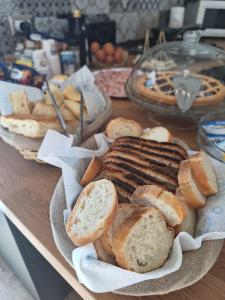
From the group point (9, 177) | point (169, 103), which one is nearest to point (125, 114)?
point (169, 103)

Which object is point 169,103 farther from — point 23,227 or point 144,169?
point 23,227

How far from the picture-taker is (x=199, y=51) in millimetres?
967

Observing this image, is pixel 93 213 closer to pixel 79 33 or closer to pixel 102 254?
pixel 102 254

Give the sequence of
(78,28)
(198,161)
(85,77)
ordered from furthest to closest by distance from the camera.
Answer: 1. (78,28)
2. (85,77)
3. (198,161)

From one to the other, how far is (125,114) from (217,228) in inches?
23.7

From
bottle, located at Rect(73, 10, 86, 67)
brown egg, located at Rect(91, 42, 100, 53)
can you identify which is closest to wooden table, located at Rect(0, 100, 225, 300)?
bottle, located at Rect(73, 10, 86, 67)

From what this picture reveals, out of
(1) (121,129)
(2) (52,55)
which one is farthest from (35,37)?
(1) (121,129)

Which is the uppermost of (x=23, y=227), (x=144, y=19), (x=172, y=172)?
(x=144, y=19)

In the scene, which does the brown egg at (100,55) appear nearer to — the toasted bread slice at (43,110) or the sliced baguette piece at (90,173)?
the toasted bread slice at (43,110)

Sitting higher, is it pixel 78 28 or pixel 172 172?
pixel 78 28

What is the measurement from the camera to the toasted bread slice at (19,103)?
77cm

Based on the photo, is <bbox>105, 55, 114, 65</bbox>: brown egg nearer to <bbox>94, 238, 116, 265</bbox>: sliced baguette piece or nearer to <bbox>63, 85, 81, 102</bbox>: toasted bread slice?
<bbox>63, 85, 81, 102</bbox>: toasted bread slice

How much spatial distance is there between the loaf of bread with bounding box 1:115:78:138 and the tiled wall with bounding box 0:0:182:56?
839 millimetres

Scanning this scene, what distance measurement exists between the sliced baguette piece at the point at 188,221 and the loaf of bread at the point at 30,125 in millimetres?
389
